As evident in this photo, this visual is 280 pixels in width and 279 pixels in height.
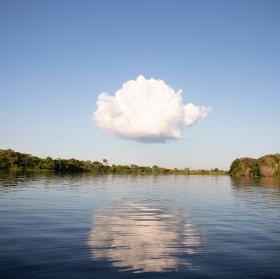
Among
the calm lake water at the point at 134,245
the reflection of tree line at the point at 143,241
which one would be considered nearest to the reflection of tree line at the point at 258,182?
the calm lake water at the point at 134,245

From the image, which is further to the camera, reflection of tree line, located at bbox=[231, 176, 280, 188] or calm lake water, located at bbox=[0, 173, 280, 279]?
reflection of tree line, located at bbox=[231, 176, 280, 188]

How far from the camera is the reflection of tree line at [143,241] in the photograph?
16.1 metres

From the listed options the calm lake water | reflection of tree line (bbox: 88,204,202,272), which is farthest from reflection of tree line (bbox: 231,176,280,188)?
reflection of tree line (bbox: 88,204,202,272)

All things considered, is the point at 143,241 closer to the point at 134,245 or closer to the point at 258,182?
the point at 134,245

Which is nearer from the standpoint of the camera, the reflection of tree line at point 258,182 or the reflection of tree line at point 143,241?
the reflection of tree line at point 143,241

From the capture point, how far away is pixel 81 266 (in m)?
15.1

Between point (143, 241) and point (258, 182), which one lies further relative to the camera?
point (258, 182)

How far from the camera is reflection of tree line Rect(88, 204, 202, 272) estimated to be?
16.1 meters

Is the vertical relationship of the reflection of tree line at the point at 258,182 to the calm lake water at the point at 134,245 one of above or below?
above

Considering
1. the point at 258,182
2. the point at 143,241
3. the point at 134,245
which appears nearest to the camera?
the point at 134,245

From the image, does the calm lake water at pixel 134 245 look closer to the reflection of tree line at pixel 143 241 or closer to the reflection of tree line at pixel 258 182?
the reflection of tree line at pixel 143 241

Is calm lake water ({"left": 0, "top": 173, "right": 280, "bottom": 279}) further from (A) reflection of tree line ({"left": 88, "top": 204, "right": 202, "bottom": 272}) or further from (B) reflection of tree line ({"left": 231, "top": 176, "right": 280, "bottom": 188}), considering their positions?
(B) reflection of tree line ({"left": 231, "top": 176, "right": 280, "bottom": 188})

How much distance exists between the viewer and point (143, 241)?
21.1m

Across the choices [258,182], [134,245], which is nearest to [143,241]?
[134,245]
